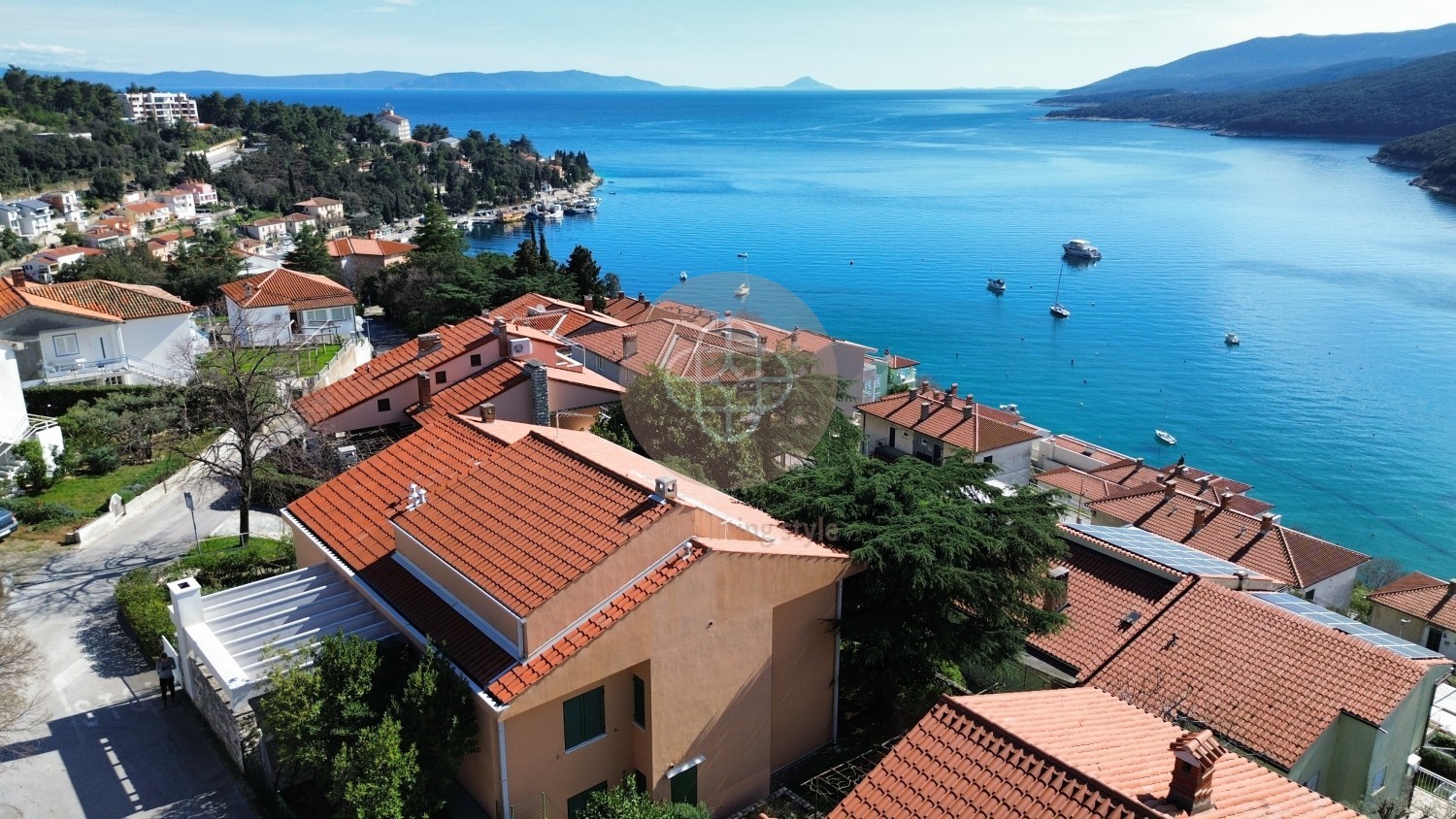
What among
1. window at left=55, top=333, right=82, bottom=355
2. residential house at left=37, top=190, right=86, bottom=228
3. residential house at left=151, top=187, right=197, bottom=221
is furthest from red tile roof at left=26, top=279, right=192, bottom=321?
residential house at left=151, top=187, right=197, bottom=221

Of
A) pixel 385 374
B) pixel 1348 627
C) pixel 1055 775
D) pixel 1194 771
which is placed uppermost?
pixel 1194 771

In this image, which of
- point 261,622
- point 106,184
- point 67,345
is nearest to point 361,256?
point 67,345

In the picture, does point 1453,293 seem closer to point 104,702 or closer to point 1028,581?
point 1028,581

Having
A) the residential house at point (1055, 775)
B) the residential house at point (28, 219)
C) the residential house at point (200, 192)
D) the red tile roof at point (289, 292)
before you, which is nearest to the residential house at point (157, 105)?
the residential house at point (200, 192)

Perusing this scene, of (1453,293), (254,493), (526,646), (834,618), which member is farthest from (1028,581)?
(1453,293)

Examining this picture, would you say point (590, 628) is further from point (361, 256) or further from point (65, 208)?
point (65, 208)

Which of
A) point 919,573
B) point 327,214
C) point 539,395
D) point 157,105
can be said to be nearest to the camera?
point 919,573
